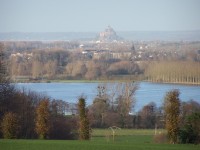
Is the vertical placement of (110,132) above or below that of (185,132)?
below

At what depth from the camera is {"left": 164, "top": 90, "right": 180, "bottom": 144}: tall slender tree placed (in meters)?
13.9

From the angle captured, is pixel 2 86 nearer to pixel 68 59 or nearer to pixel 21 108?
pixel 21 108

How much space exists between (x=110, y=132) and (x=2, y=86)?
14.3ft

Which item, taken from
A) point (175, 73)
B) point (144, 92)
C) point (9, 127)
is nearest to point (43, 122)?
point (9, 127)

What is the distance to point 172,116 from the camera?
14203 mm

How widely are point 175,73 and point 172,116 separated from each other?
99.7 feet

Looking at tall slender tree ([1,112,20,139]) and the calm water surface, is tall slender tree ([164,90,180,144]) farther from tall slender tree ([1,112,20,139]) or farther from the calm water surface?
the calm water surface

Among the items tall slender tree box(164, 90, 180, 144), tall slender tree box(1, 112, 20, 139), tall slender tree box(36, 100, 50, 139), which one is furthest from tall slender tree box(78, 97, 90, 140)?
tall slender tree box(164, 90, 180, 144)

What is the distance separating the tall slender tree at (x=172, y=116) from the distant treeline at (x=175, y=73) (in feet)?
89.3

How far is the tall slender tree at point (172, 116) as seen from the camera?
1392cm

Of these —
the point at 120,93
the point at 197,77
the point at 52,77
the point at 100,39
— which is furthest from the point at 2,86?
the point at 100,39

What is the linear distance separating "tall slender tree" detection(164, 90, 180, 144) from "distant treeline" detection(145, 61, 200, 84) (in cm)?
2721

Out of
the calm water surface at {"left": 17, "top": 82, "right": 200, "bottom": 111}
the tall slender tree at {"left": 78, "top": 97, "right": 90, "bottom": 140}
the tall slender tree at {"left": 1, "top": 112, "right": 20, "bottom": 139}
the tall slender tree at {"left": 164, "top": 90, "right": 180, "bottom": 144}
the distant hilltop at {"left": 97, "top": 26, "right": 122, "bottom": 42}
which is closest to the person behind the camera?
the tall slender tree at {"left": 164, "top": 90, "right": 180, "bottom": 144}

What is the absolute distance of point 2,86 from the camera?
19.6 metres
